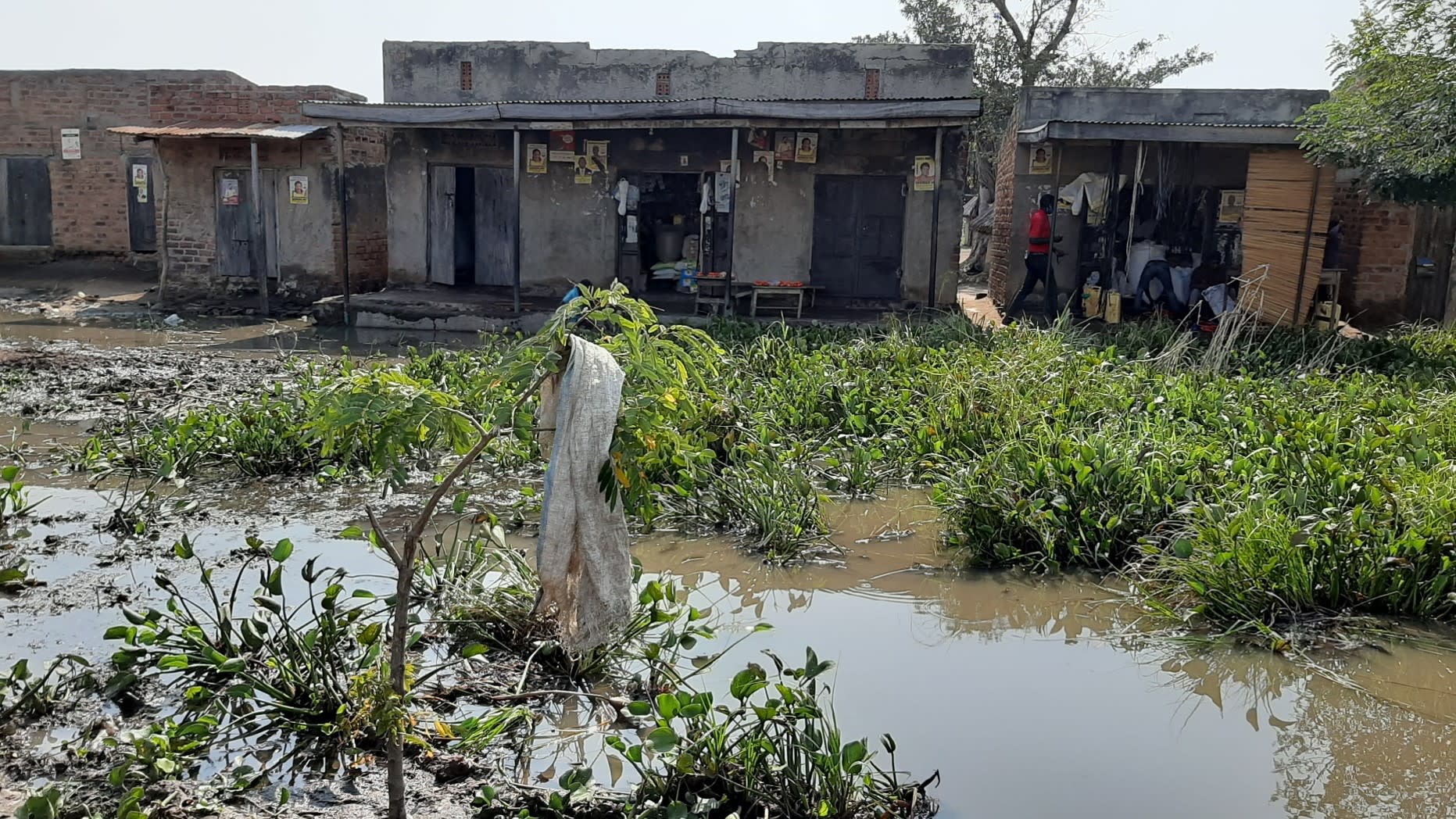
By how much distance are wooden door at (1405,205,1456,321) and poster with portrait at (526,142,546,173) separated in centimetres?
1150

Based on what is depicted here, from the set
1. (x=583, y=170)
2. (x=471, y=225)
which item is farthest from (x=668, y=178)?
(x=471, y=225)

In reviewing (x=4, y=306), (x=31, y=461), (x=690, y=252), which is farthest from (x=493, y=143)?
(x=31, y=461)

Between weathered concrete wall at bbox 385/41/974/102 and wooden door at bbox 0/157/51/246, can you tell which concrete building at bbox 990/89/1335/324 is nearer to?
weathered concrete wall at bbox 385/41/974/102

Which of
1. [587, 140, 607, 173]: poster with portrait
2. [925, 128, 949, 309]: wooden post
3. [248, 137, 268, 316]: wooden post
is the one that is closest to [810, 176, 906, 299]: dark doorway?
[925, 128, 949, 309]: wooden post

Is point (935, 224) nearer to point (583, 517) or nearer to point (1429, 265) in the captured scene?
point (1429, 265)

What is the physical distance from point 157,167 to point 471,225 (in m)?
4.82

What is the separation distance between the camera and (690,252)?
1585 centimetres

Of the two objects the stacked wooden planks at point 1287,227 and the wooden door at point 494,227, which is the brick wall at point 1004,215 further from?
the wooden door at point 494,227

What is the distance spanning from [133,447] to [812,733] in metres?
5.53

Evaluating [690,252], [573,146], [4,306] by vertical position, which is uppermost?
[573,146]

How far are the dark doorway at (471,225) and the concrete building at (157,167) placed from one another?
1498 mm

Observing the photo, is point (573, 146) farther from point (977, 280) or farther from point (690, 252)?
point (977, 280)

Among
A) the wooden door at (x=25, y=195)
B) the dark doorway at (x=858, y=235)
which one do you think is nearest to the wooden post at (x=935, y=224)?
the dark doorway at (x=858, y=235)

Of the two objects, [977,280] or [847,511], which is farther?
[977,280]
